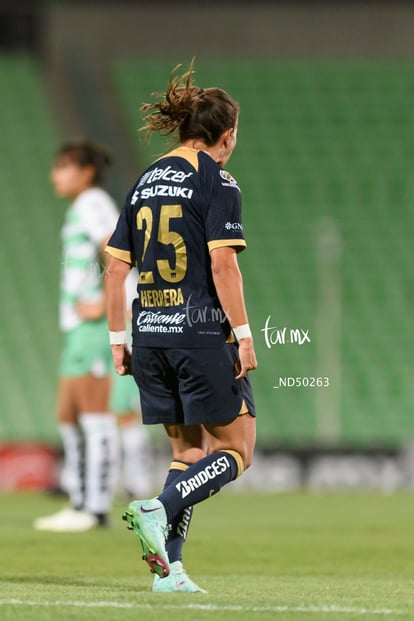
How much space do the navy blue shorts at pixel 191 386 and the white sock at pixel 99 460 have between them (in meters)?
3.30

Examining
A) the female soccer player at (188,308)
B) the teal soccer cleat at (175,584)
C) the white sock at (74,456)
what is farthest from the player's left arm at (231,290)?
the white sock at (74,456)

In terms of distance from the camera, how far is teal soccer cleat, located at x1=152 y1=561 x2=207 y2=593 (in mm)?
5367

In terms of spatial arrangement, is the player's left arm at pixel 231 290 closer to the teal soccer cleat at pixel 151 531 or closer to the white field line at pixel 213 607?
the teal soccer cleat at pixel 151 531

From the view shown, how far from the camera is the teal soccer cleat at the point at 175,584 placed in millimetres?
5367

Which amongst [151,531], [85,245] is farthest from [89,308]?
[151,531]

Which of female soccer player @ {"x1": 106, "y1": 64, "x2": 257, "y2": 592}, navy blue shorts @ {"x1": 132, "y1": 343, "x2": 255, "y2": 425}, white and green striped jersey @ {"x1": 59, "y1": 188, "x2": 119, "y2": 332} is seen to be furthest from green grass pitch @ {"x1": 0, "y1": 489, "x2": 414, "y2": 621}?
white and green striped jersey @ {"x1": 59, "y1": 188, "x2": 119, "y2": 332}

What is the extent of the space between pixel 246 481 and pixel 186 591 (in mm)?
8023

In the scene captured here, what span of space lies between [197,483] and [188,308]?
2.13 feet

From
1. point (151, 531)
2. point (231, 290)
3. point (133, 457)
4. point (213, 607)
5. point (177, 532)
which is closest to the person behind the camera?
point (213, 607)

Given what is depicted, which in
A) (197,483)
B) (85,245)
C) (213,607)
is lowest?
(213,607)

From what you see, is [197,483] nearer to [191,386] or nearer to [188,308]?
[191,386]

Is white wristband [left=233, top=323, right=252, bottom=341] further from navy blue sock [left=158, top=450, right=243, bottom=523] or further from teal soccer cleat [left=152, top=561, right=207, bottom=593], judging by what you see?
teal soccer cleat [left=152, top=561, right=207, bottom=593]

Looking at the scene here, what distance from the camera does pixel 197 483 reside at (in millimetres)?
5273

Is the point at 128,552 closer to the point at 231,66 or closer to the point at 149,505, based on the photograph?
the point at 149,505
